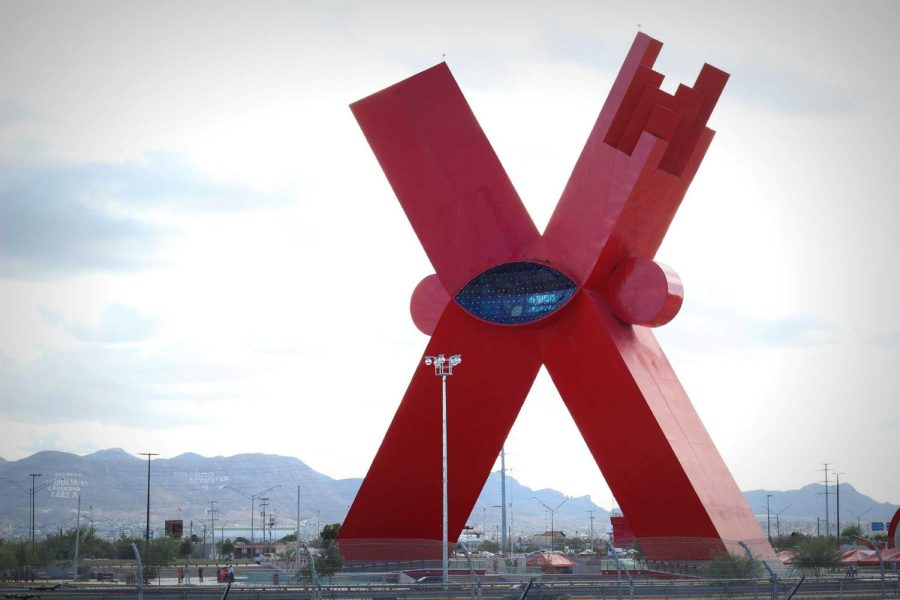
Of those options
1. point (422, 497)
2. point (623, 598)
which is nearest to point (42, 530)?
point (422, 497)

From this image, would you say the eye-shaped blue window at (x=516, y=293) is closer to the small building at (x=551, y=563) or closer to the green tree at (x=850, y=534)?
the small building at (x=551, y=563)

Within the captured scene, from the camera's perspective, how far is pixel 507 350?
33750mm

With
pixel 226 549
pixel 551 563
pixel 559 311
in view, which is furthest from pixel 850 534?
pixel 559 311

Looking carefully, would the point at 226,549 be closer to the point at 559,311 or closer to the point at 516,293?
the point at 516,293

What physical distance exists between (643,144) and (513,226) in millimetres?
4713

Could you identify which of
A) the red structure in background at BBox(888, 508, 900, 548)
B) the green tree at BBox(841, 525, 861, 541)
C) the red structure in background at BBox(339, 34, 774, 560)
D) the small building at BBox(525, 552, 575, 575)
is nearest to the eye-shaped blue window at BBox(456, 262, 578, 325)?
the red structure in background at BBox(339, 34, 774, 560)

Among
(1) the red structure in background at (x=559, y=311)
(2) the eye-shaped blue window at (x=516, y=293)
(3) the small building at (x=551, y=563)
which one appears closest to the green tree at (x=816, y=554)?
(1) the red structure in background at (x=559, y=311)

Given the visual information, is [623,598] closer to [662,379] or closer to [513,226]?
[662,379]

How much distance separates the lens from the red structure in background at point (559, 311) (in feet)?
101

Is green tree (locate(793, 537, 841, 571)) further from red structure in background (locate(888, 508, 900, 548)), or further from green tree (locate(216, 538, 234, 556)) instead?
green tree (locate(216, 538, 234, 556))

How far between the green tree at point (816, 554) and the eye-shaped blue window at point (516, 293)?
915 centimetres

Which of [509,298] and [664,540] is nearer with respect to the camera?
[664,540]

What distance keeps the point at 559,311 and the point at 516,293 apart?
4.66 feet

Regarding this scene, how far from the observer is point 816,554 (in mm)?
31328
